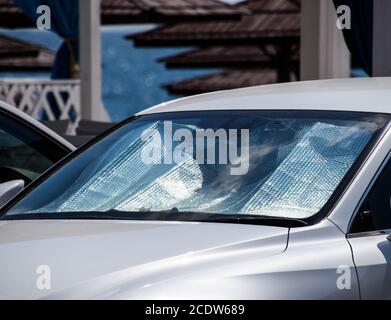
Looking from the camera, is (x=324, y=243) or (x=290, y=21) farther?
(x=290, y=21)

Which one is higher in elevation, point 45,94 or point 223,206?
point 45,94

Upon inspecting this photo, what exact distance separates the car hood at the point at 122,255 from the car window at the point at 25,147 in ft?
6.59

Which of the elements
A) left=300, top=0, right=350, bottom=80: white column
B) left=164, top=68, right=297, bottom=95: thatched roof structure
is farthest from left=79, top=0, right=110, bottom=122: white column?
left=164, top=68, right=297, bottom=95: thatched roof structure

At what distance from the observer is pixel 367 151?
3.09 m

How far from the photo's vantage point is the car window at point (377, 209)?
293 cm

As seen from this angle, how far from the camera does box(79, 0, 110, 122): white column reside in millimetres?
13172

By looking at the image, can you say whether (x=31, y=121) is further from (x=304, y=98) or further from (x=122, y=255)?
(x=122, y=255)

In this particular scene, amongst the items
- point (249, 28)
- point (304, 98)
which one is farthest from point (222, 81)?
point (304, 98)

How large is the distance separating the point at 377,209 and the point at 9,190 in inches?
51.6

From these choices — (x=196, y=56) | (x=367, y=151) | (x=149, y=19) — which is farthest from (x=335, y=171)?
(x=196, y=56)

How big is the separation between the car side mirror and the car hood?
0.74 m

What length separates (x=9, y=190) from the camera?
3760 mm

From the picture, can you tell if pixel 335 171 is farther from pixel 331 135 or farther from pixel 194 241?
pixel 194 241

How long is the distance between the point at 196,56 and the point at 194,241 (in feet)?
69.4
